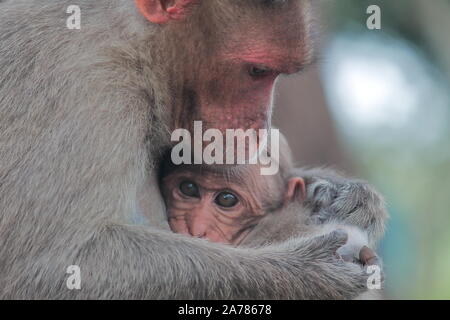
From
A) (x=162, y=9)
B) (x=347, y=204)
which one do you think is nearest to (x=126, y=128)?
(x=162, y=9)

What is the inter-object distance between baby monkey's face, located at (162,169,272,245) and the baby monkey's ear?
329 millimetres

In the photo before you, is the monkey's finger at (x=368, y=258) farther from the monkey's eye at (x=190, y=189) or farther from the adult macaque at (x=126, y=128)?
the monkey's eye at (x=190, y=189)

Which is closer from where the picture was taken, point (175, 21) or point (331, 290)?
point (331, 290)

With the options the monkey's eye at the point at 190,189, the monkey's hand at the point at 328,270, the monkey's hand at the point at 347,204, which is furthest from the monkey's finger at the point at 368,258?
the monkey's eye at the point at 190,189

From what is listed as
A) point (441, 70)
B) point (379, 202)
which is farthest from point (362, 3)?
point (379, 202)

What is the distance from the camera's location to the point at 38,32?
487cm

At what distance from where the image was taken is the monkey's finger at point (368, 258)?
4.74 metres

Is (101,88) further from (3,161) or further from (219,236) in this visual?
(219,236)

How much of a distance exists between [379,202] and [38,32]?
9.45ft

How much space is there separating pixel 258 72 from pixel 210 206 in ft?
3.33

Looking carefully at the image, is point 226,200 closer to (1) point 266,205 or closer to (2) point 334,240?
(1) point 266,205

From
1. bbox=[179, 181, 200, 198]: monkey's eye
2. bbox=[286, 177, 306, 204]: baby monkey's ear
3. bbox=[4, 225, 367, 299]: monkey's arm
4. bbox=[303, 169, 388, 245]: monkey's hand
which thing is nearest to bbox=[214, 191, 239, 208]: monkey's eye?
bbox=[179, 181, 200, 198]: monkey's eye

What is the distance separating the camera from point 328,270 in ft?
15.3

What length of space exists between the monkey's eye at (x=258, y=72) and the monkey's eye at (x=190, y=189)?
898mm
